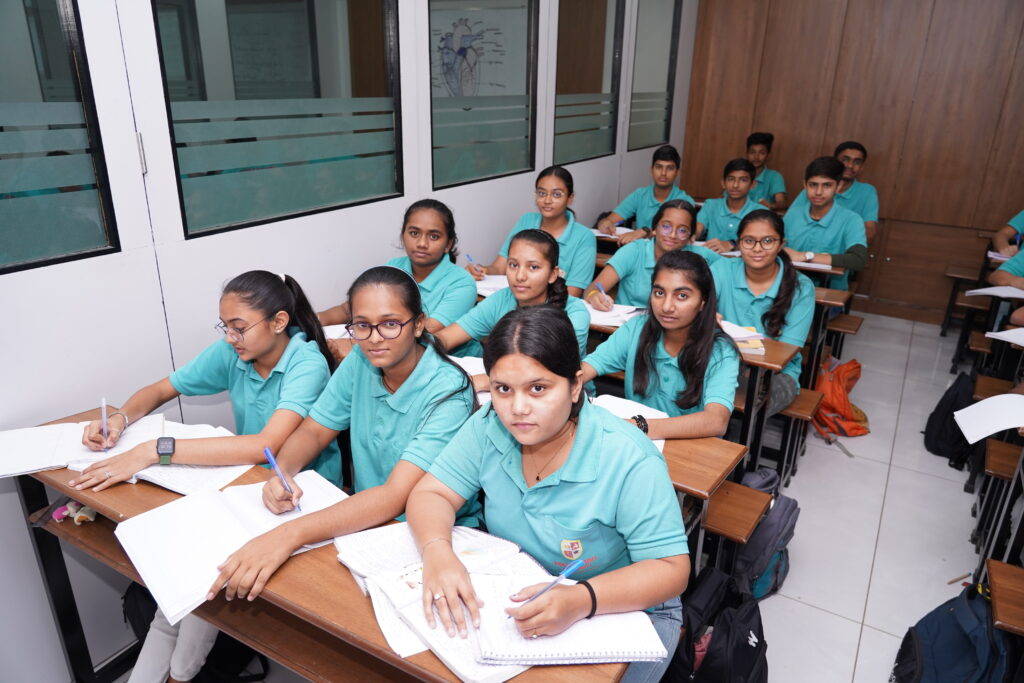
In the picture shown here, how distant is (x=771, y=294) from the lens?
119 inches

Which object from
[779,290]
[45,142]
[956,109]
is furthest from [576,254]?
[956,109]

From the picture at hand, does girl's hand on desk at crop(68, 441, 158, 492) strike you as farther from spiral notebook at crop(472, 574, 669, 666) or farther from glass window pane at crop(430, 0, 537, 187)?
glass window pane at crop(430, 0, 537, 187)

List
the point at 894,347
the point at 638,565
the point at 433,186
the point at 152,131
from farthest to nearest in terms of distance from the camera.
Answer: the point at 894,347 → the point at 433,186 → the point at 152,131 → the point at 638,565

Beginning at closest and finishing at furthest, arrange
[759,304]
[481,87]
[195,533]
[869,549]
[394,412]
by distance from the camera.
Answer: [195,533]
[394,412]
[869,549]
[759,304]
[481,87]

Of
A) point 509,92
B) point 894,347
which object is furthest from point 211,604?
point 894,347

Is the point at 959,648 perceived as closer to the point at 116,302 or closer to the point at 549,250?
the point at 549,250

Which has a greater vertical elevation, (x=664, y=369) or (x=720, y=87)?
(x=720, y=87)

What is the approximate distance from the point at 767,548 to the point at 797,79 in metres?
4.64

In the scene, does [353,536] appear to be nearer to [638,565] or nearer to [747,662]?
[638,565]

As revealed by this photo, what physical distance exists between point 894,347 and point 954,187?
1.37 metres

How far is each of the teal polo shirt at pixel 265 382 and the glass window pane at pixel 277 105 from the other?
1.91ft

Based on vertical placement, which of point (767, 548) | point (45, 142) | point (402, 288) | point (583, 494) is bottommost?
point (767, 548)

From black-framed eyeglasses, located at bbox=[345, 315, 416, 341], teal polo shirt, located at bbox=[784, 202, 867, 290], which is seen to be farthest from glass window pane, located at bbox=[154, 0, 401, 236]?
teal polo shirt, located at bbox=[784, 202, 867, 290]

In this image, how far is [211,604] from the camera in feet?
5.23
